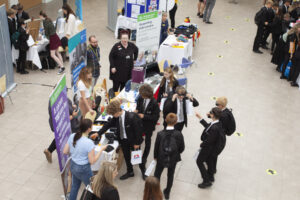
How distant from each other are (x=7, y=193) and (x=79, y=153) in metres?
1.59

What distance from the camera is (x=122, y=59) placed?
656 centimetres

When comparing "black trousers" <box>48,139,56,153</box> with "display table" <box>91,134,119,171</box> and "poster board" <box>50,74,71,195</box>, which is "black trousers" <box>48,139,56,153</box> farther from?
"display table" <box>91,134,119,171</box>

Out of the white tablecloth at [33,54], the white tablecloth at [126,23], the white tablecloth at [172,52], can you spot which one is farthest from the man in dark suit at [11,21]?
the white tablecloth at [172,52]

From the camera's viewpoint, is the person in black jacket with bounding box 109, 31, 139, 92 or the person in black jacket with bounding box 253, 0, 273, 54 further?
the person in black jacket with bounding box 253, 0, 273, 54

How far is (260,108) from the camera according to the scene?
751cm

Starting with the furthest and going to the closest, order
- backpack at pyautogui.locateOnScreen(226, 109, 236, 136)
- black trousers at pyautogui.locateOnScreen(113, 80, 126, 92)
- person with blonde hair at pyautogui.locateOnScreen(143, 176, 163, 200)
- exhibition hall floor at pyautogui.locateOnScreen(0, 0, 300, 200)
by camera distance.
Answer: black trousers at pyautogui.locateOnScreen(113, 80, 126, 92)
exhibition hall floor at pyautogui.locateOnScreen(0, 0, 300, 200)
backpack at pyautogui.locateOnScreen(226, 109, 236, 136)
person with blonde hair at pyautogui.locateOnScreen(143, 176, 163, 200)

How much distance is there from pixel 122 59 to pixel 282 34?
529 cm

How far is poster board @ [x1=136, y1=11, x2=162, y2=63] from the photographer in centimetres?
757

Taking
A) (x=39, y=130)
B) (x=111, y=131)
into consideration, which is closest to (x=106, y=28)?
(x=39, y=130)

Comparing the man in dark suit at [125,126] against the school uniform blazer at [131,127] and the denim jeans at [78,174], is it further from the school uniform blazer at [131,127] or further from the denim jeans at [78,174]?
the denim jeans at [78,174]

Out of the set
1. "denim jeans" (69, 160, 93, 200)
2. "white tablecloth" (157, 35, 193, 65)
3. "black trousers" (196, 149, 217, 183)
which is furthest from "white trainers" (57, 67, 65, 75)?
"black trousers" (196, 149, 217, 183)

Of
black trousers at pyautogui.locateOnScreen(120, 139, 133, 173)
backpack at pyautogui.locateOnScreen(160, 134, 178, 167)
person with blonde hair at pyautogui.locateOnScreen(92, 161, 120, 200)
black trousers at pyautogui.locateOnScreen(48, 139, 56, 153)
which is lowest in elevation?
black trousers at pyautogui.locateOnScreen(48, 139, 56, 153)

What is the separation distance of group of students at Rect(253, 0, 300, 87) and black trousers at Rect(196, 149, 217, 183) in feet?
14.3

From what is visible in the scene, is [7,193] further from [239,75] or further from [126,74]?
[239,75]
